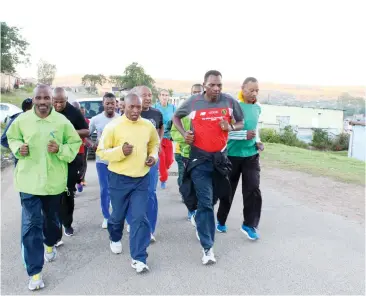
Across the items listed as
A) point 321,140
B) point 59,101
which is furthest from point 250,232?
point 321,140

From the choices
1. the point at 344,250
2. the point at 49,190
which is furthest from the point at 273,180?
the point at 49,190

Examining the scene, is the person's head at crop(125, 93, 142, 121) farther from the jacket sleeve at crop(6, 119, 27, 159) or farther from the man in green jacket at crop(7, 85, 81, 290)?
the jacket sleeve at crop(6, 119, 27, 159)

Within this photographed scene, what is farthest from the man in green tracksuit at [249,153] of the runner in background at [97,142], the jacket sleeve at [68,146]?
the jacket sleeve at [68,146]

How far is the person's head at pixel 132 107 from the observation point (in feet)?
13.4

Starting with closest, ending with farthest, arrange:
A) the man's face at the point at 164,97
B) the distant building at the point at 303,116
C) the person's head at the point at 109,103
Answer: the person's head at the point at 109,103 < the man's face at the point at 164,97 < the distant building at the point at 303,116

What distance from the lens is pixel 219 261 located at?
14.1ft

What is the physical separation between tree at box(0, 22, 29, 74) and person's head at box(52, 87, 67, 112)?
148 ft

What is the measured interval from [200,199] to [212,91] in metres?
1.24

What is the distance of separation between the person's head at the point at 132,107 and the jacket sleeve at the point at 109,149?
253 mm

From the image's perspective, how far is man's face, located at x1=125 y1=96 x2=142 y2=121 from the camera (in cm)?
410

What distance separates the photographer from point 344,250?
15.4ft

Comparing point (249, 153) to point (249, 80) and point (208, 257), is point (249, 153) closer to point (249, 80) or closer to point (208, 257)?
point (249, 80)

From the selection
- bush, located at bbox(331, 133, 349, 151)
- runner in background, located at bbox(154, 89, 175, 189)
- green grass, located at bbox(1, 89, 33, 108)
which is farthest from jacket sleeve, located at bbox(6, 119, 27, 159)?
bush, located at bbox(331, 133, 349, 151)

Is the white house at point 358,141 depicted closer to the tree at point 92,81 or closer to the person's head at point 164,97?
the person's head at point 164,97
